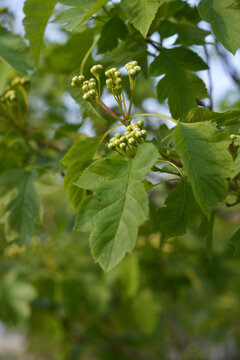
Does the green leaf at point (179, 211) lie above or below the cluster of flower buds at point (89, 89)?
below

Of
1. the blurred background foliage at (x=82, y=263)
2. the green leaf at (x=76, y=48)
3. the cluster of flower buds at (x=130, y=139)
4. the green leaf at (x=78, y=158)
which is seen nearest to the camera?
the cluster of flower buds at (x=130, y=139)

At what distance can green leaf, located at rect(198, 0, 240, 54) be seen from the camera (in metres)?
0.96

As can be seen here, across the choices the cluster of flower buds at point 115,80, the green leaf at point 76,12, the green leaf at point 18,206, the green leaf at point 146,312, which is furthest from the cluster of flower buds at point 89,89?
the green leaf at point 146,312

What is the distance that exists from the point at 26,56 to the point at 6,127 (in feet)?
1.31

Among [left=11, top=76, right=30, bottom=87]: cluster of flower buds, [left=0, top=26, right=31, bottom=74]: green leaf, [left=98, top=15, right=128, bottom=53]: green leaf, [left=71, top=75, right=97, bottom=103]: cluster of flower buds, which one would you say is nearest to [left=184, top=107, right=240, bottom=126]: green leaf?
[left=71, top=75, right=97, bottom=103]: cluster of flower buds

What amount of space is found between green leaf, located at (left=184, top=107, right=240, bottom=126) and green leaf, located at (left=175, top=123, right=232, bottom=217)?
0.08 metres

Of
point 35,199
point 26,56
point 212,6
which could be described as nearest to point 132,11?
point 212,6

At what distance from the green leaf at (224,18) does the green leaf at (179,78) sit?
0.21 meters

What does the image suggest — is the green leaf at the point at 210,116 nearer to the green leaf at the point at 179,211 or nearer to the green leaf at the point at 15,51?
the green leaf at the point at 179,211

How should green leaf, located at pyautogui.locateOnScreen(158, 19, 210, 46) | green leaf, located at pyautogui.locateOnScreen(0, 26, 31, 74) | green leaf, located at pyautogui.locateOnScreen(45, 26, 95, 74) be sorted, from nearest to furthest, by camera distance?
green leaf, located at pyautogui.locateOnScreen(158, 19, 210, 46) → green leaf, located at pyautogui.locateOnScreen(0, 26, 31, 74) → green leaf, located at pyautogui.locateOnScreen(45, 26, 95, 74)

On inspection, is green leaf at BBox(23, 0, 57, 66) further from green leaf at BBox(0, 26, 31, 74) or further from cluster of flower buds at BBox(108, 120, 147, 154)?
cluster of flower buds at BBox(108, 120, 147, 154)

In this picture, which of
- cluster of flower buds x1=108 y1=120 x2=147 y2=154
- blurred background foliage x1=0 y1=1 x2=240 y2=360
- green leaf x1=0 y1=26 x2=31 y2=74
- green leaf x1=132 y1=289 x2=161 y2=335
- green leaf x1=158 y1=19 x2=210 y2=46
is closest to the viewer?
cluster of flower buds x1=108 y1=120 x2=147 y2=154

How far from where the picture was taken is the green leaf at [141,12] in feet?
3.14

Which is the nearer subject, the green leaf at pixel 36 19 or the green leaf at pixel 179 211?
the green leaf at pixel 179 211
